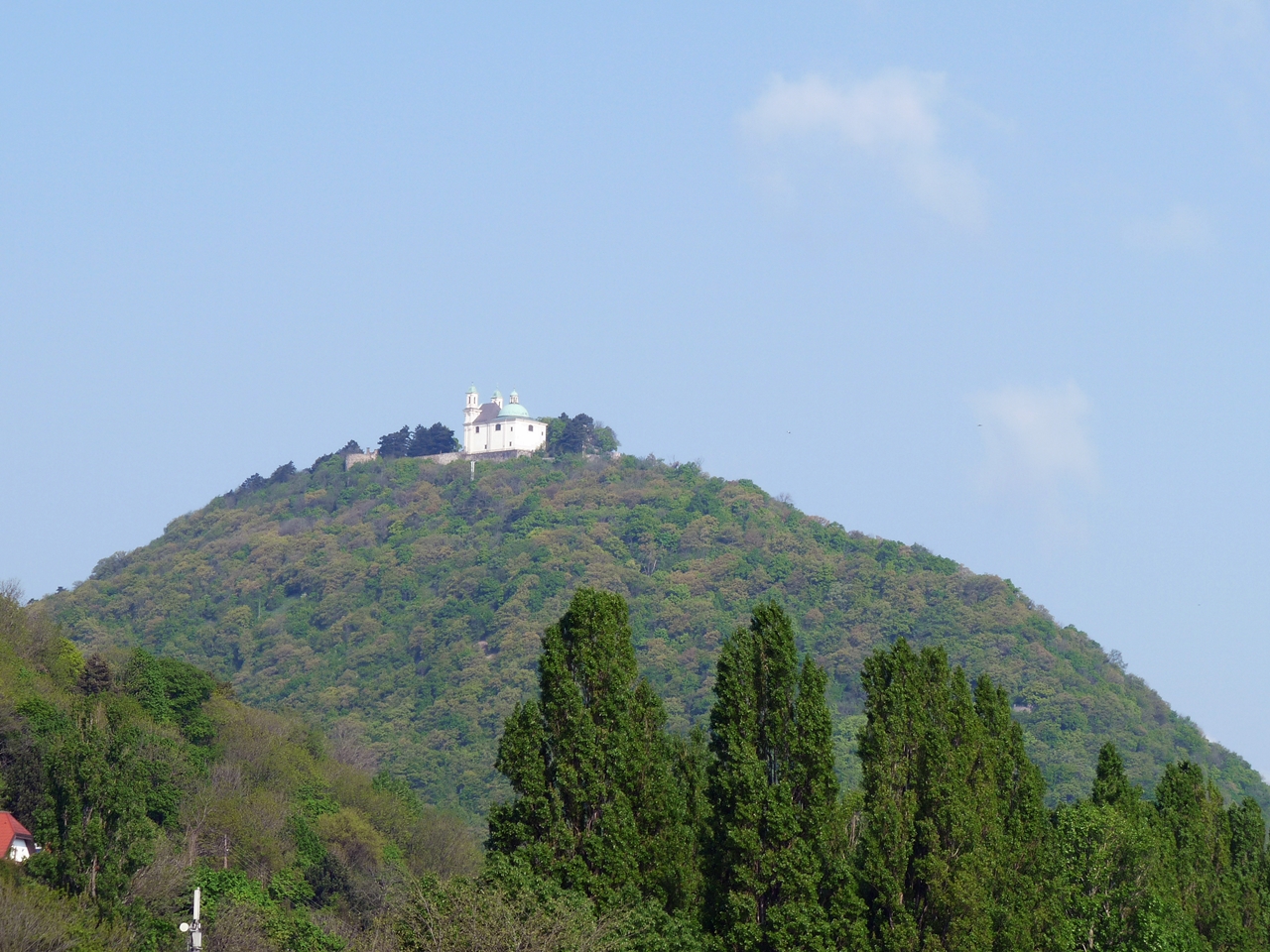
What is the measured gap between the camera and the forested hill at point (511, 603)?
137 metres

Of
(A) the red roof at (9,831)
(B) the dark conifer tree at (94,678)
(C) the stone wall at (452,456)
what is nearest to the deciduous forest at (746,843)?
(A) the red roof at (9,831)

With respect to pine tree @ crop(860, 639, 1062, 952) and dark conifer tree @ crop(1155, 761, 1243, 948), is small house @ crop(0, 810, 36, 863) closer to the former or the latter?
pine tree @ crop(860, 639, 1062, 952)

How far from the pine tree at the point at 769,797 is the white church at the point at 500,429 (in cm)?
15781

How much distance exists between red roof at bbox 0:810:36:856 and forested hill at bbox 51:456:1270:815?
63.1m

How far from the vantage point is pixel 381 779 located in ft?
275

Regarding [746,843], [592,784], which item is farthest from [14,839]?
[746,843]

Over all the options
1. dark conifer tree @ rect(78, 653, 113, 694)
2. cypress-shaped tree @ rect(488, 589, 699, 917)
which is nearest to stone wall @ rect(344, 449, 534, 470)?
dark conifer tree @ rect(78, 653, 113, 694)

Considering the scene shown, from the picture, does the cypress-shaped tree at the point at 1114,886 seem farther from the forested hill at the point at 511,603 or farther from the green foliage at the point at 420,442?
the green foliage at the point at 420,442

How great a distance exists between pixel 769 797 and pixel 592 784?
3203mm

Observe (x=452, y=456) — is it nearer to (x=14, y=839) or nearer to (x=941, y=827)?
(x=14, y=839)

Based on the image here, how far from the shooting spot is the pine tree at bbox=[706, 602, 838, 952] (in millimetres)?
33125

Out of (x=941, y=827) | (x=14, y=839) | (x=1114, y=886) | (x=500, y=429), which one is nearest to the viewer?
(x=941, y=827)

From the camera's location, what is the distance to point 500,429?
192625 millimetres

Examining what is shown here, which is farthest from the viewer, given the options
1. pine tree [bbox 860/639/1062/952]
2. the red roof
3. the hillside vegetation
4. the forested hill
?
the forested hill
